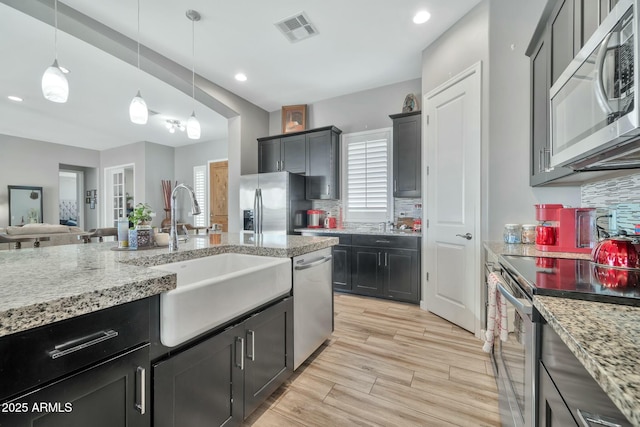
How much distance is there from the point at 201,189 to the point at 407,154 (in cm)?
545

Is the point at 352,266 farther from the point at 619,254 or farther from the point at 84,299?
the point at 84,299

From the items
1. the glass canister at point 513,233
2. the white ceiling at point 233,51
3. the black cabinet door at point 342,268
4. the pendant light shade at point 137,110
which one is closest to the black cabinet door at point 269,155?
the white ceiling at point 233,51

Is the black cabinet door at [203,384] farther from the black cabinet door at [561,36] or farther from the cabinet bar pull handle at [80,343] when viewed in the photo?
the black cabinet door at [561,36]

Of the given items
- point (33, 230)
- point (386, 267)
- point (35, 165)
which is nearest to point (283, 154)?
point (386, 267)

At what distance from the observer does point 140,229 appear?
1.64 metres

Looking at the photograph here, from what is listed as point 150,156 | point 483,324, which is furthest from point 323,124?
point 150,156

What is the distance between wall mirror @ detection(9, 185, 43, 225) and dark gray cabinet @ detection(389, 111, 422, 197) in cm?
839

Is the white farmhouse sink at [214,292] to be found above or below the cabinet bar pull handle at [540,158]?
below

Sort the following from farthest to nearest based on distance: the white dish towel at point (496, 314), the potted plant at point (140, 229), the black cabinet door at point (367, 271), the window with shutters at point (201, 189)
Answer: the window with shutters at point (201, 189)
the black cabinet door at point (367, 271)
the potted plant at point (140, 229)
the white dish towel at point (496, 314)

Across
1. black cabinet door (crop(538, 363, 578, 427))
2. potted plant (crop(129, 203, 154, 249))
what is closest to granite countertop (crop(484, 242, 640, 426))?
black cabinet door (crop(538, 363, 578, 427))

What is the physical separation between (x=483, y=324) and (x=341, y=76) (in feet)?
11.1

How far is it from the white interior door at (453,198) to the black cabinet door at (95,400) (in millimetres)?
2567

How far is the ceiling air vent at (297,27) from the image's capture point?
258 cm

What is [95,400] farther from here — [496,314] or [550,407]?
[496,314]
